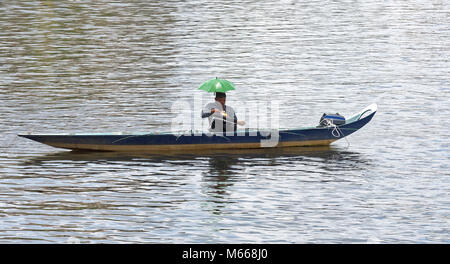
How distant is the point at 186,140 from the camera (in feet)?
81.5

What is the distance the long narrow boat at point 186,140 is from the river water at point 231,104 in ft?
0.98

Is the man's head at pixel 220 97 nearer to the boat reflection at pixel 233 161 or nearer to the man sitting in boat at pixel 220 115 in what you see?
the man sitting in boat at pixel 220 115

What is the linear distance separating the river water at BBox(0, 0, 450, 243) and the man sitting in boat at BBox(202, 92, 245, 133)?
709 mm

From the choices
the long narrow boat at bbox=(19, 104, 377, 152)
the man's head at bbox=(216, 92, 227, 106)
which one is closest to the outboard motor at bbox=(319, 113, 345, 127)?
the long narrow boat at bbox=(19, 104, 377, 152)

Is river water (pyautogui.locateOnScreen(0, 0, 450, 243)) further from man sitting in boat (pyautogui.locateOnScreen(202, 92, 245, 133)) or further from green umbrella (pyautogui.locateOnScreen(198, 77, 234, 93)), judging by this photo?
green umbrella (pyautogui.locateOnScreen(198, 77, 234, 93))

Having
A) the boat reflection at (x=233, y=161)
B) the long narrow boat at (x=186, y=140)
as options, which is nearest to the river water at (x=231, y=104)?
the boat reflection at (x=233, y=161)

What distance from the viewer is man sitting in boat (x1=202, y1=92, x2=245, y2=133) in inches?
970

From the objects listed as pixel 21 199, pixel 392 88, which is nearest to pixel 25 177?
pixel 21 199

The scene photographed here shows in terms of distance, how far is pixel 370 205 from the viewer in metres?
20.1

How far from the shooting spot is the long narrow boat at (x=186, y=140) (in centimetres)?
2462

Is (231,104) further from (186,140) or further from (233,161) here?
(233,161)
